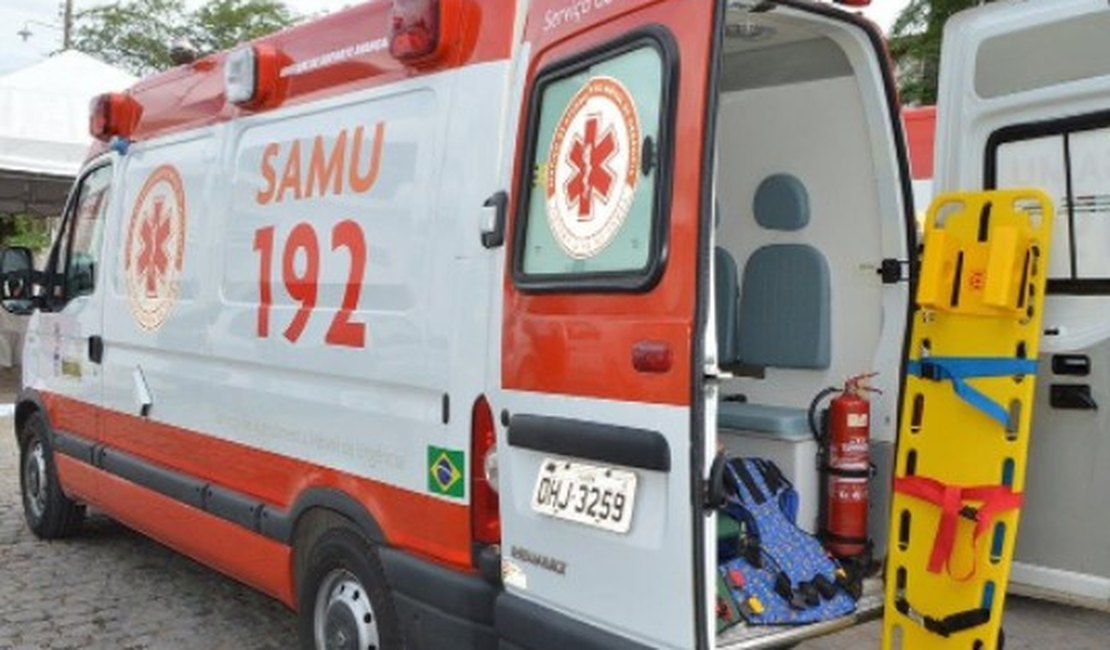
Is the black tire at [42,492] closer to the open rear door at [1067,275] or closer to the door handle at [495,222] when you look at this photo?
the door handle at [495,222]

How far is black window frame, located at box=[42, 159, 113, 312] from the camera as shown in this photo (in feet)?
19.0

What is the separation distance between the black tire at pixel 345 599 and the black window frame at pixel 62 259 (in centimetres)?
296

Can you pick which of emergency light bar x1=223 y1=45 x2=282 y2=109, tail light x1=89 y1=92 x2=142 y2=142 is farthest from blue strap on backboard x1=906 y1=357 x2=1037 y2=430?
tail light x1=89 y1=92 x2=142 y2=142

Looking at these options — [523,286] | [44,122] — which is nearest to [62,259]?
[523,286]

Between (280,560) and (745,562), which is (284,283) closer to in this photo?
(280,560)

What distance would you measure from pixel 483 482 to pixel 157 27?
31997mm

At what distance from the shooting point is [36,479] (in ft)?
20.7

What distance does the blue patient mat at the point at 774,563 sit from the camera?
3.08 metres

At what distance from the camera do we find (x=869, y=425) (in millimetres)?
3758

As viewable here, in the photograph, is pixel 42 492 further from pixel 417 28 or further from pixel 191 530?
pixel 417 28

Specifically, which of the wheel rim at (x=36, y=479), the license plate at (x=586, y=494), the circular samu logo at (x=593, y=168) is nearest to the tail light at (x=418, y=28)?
the circular samu logo at (x=593, y=168)

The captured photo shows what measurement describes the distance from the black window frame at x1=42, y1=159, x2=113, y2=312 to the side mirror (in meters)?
0.12

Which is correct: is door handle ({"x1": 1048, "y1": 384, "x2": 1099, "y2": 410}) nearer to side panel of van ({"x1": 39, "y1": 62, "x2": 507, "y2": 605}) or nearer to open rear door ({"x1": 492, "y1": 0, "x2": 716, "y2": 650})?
open rear door ({"x1": 492, "y1": 0, "x2": 716, "y2": 650})

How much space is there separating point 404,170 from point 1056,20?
7.59 feet
